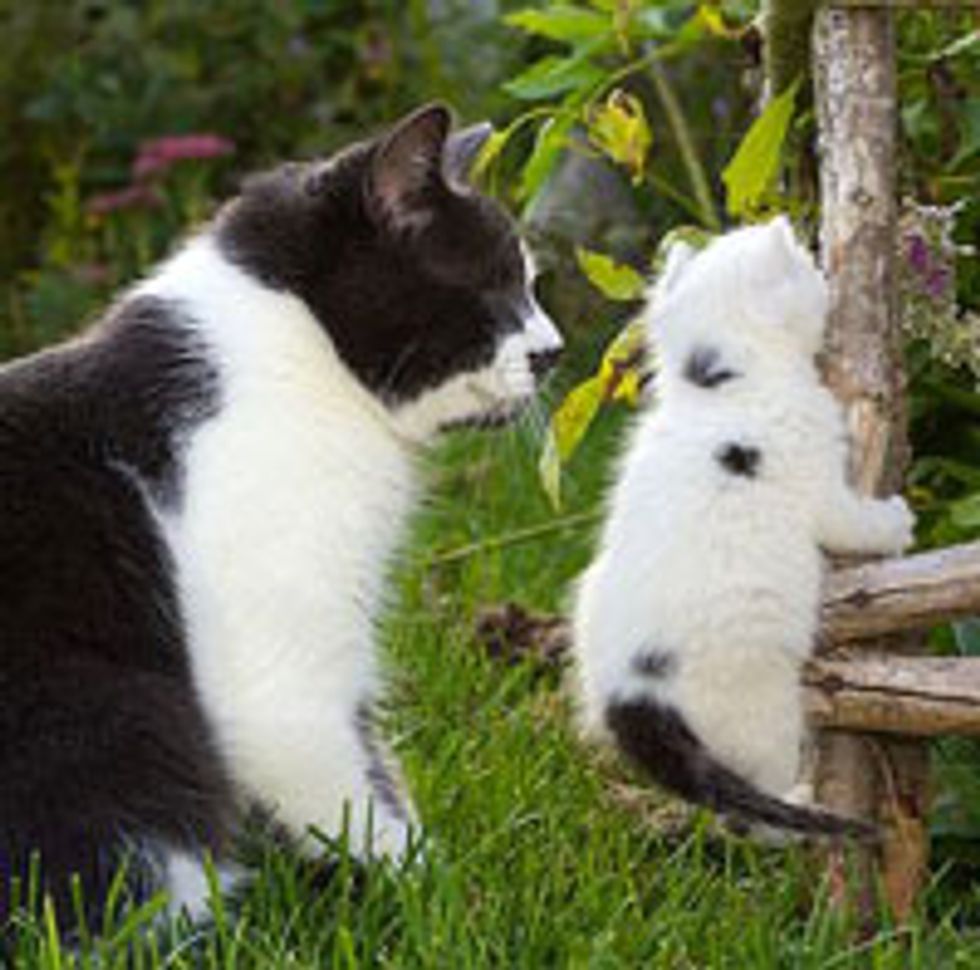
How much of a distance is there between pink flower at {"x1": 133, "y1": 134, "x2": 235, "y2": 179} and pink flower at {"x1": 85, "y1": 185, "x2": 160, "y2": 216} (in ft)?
0.17

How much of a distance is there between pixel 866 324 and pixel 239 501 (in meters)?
0.82

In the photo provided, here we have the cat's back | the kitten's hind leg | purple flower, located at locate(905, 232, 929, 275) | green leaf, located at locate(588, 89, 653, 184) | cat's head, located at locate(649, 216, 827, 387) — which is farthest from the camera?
green leaf, located at locate(588, 89, 653, 184)

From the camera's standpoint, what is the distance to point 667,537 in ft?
9.76

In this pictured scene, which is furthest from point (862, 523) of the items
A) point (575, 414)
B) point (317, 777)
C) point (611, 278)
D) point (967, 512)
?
point (317, 777)

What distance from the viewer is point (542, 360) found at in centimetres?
322

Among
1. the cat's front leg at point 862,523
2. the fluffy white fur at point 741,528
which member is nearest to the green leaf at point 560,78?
the fluffy white fur at point 741,528

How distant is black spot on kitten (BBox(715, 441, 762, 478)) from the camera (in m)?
2.97

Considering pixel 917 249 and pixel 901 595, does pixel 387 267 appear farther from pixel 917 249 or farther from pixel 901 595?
pixel 901 595

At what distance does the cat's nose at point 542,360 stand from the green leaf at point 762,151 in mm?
333

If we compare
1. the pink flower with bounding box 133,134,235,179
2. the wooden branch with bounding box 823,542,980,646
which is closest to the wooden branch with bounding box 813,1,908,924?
the wooden branch with bounding box 823,542,980,646

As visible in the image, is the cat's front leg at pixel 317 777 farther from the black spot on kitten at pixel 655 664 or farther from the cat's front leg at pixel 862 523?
the cat's front leg at pixel 862 523

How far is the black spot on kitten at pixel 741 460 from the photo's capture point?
2971mm

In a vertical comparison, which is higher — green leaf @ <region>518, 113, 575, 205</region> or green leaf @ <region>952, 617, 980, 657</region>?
green leaf @ <region>518, 113, 575, 205</region>

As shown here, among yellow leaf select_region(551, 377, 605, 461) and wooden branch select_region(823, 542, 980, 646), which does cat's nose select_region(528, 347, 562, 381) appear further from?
wooden branch select_region(823, 542, 980, 646)
